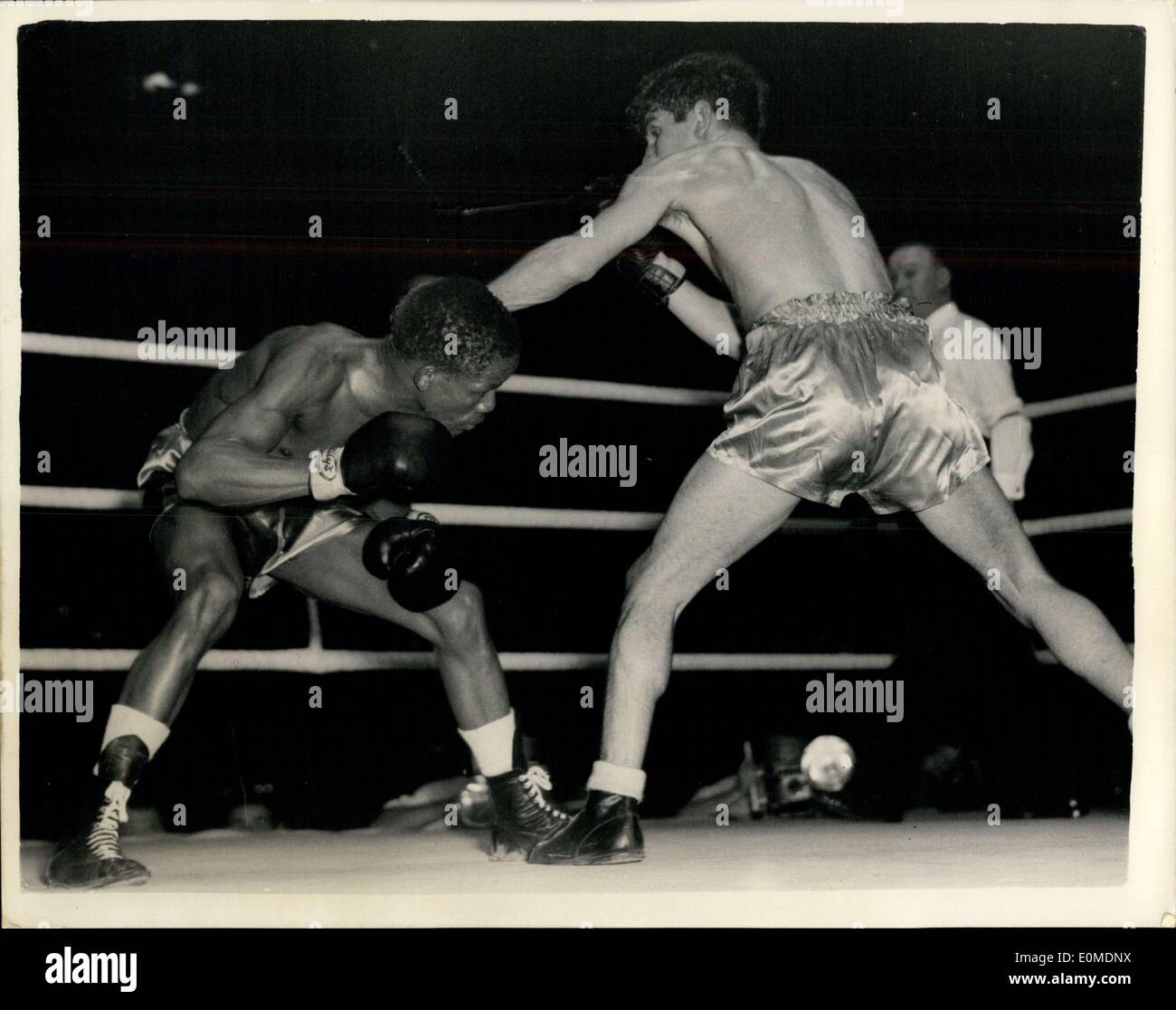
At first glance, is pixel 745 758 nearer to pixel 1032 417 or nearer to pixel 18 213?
pixel 1032 417

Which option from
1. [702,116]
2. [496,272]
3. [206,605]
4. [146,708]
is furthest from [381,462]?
[702,116]

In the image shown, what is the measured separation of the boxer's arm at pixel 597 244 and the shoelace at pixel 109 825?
1.20 metres

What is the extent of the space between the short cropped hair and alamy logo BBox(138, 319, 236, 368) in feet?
1.40

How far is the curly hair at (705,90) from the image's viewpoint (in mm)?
2684

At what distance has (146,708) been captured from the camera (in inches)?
101

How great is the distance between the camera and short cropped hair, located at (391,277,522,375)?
2.60m

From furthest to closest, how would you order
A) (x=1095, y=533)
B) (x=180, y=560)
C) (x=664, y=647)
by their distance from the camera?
(x=1095, y=533) < (x=180, y=560) < (x=664, y=647)

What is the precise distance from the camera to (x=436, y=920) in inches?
99.5

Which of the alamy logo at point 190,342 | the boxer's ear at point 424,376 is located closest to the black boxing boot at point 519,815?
the boxer's ear at point 424,376

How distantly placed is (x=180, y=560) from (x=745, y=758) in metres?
1.25

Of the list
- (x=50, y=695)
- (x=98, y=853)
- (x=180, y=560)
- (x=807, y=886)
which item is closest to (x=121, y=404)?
(x=180, y=560)

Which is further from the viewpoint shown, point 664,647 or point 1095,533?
point 1095,533

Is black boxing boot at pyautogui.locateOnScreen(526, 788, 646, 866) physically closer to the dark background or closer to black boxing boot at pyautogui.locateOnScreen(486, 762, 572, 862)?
black boxing boot at pyautogui.locateOnScreen(486, 762, 572, 862)

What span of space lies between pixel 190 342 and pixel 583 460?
2.84 feet
